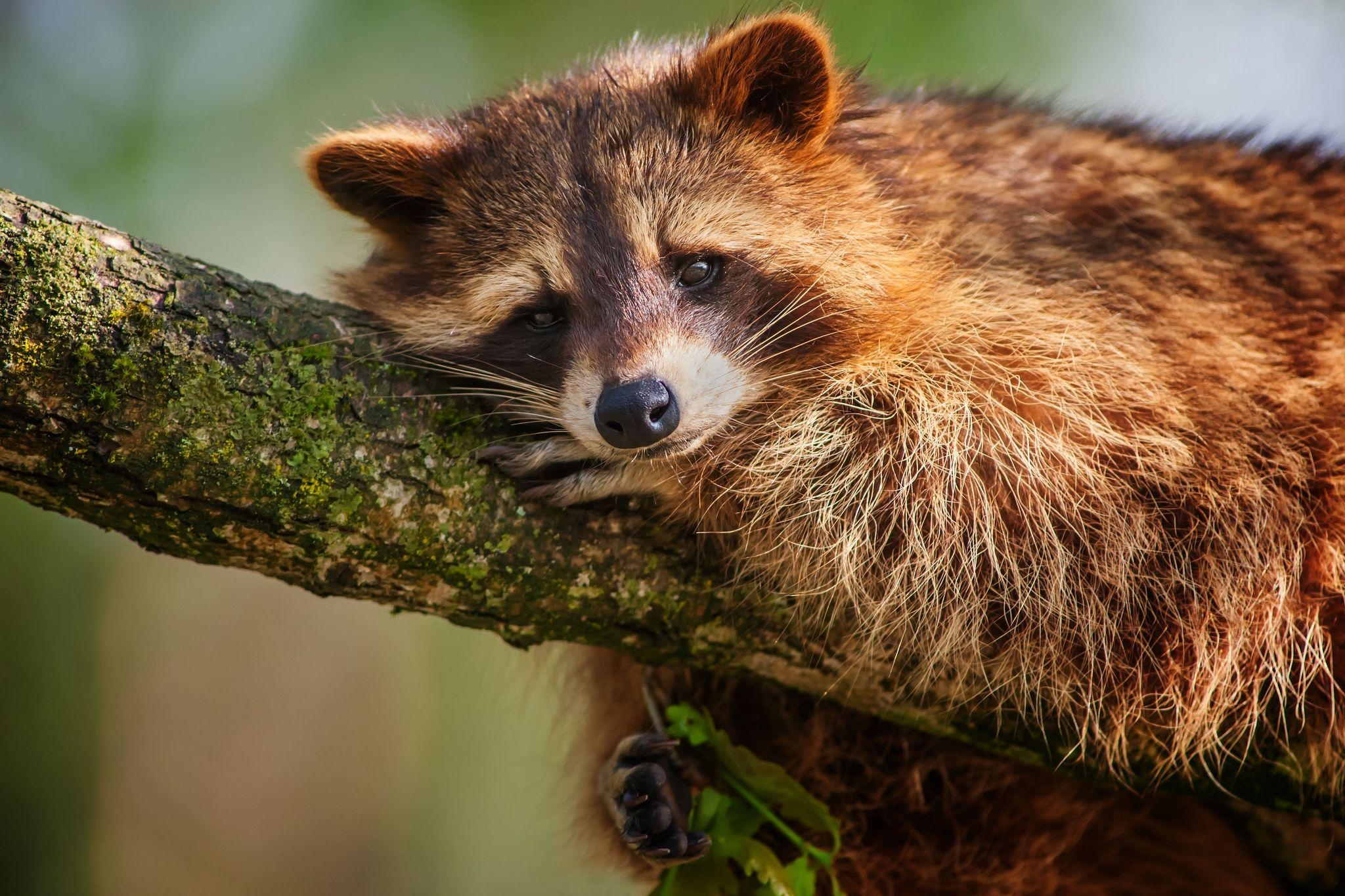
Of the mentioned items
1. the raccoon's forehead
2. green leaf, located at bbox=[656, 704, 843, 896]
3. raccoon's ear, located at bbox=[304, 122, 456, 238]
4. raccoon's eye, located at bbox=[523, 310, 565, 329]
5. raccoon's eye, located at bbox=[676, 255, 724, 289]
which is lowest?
green leaf, located at bbox=[656, 704, 843, 896]

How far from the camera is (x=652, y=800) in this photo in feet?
9.00

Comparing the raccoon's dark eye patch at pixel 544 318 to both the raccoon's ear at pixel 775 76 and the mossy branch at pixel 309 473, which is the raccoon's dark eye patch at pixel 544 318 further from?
the raccoon's ear at pixel 775 76

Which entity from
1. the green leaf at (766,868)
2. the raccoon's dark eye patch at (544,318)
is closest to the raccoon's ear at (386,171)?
the raccoon's dark eye patch at (544,318)

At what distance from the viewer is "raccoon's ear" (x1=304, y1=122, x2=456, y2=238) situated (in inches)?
112

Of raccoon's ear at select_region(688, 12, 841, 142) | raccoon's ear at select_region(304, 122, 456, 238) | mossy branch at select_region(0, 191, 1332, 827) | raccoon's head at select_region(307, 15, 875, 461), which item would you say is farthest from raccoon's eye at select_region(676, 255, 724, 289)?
raccoon's ear at select_region(304, 122, 456, 238)

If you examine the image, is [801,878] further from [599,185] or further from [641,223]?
[599,185]

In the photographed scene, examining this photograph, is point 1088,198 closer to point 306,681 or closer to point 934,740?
point 934,740

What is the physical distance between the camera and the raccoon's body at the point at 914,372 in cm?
258

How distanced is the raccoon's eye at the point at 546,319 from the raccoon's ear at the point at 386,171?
1.69ft

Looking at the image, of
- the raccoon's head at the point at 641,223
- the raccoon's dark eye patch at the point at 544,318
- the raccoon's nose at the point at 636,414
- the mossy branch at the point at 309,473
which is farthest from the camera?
the raccoon's dark eye patch at the point at 544,318

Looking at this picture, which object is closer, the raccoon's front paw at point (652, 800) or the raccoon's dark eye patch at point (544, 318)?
the raccoon's front paw at point (652, 800)

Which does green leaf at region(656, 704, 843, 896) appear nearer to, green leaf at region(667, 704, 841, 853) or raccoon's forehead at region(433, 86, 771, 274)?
green leaf at region(667, 704, 841, 853)

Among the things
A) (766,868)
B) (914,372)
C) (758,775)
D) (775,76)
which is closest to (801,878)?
(766,868)

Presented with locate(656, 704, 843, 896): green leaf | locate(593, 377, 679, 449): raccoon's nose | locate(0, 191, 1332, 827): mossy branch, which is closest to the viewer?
locate(0, 191, 1332, 827): mossy branch
